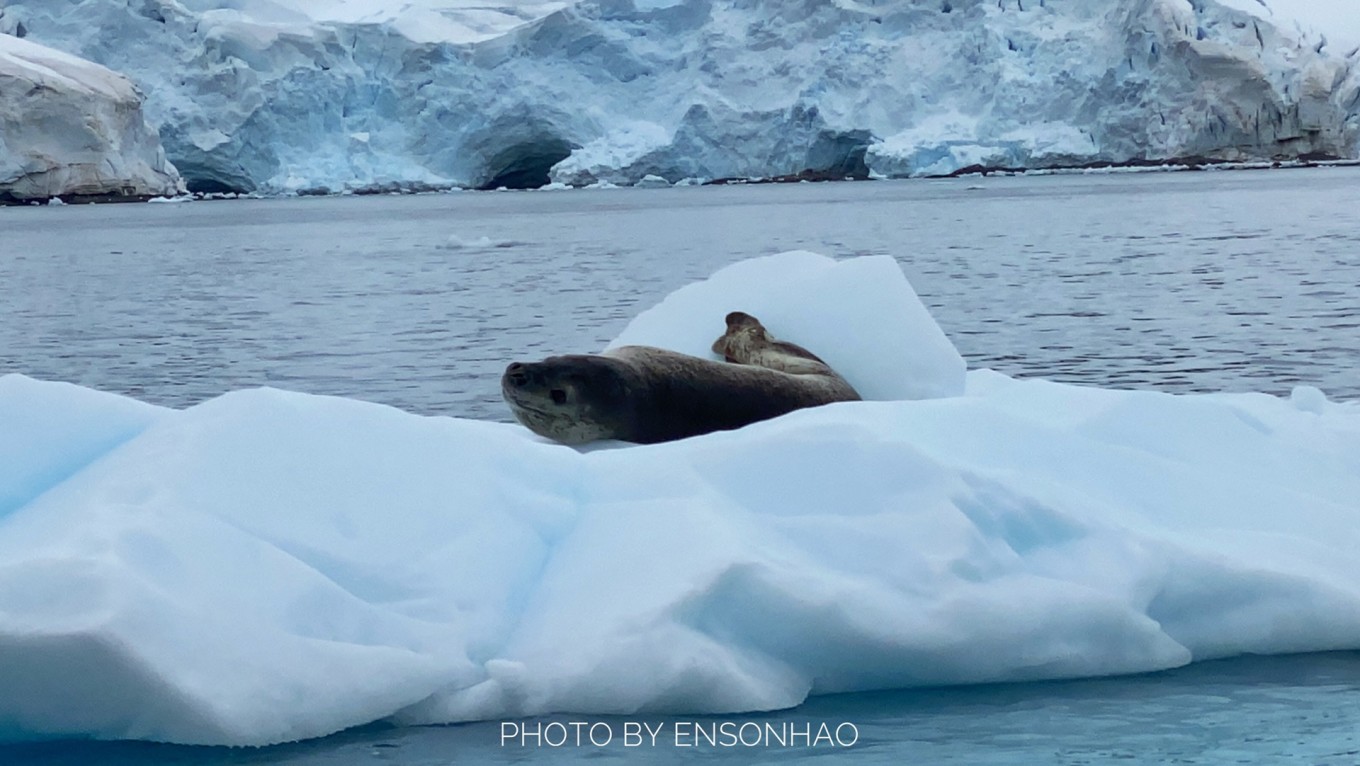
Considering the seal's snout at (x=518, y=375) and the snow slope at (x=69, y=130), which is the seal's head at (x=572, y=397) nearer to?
the seal's snout at (x=518, y=375)

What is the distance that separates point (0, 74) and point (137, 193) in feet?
23.4

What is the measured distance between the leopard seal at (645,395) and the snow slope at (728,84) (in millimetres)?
33410

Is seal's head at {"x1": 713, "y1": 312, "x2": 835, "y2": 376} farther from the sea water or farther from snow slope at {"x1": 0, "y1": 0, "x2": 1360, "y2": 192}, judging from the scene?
snow slope at {"x1": 0, "y1": 0, "x2": 1360, "y2": 192}

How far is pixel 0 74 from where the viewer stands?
35.6 m

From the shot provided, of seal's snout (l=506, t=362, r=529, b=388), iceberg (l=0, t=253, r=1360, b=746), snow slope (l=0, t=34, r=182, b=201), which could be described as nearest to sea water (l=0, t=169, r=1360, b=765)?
iceberg (l=0, t=253, r=1360, b=746)

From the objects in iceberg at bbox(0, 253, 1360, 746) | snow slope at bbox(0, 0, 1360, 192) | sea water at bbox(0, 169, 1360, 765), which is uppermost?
snow slope at bbox(0, 0, 1360, 192)

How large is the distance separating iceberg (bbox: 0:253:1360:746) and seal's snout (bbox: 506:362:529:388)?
0.89 meters

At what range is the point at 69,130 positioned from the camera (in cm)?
3781

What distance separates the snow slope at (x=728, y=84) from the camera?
37.5m

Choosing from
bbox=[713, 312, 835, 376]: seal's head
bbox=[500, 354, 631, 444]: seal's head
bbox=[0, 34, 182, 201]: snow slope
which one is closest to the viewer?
bbox=[500, 354, 631, 444]: seal's head

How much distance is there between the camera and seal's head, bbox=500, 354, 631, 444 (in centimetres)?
488

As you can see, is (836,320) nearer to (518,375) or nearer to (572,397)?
(572,397)

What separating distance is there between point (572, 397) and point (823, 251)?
17681 mm

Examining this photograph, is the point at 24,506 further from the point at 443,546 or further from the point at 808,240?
the point at 808,240
